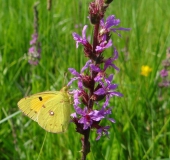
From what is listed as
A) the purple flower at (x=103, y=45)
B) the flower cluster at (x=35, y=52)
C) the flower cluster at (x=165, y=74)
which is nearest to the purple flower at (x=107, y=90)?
the purple flower at (x=103, y=45)

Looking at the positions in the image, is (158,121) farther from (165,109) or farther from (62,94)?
(62,94)

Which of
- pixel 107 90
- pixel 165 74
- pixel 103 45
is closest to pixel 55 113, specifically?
pixel 107 90

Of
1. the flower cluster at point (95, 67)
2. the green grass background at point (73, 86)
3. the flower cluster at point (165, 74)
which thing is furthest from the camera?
the flower cluster at point (165, 74)

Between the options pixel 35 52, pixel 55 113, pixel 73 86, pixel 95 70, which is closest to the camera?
pixel 95 70

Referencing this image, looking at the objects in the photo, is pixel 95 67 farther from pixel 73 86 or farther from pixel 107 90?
pixel 73 86

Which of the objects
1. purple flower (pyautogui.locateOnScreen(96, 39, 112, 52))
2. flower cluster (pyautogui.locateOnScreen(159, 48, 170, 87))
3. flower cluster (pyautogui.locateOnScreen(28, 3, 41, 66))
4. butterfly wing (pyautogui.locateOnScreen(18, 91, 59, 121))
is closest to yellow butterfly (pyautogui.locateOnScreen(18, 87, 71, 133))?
butterfly wing (pyautogui.locateOnScreen(18, 91, 59, 121))

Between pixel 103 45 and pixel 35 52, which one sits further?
pixel 35 52

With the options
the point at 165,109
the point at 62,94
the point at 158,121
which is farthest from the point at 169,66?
the point at 62,94

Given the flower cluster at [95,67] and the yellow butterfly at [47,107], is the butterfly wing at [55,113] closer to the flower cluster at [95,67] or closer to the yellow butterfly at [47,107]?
the yellow butterfly at [47,107]
